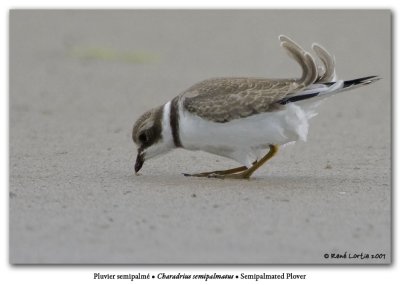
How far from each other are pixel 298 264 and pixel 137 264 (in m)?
1.05

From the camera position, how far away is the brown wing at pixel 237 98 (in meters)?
7.21

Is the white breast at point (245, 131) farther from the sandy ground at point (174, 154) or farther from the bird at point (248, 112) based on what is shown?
the sandy ground at point (174, 154)

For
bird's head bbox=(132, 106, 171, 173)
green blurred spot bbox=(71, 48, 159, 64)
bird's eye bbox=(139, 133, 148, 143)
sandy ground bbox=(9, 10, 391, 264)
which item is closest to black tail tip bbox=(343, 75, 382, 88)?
sandy ground bbox=(9, 10, 391, 264)

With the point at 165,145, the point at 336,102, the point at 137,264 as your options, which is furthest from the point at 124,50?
the point at 137,264

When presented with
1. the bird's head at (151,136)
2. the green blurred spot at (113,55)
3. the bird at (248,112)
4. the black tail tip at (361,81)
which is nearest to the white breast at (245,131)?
the bird at (248,112)

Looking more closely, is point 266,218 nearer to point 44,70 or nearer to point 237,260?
point 237,260

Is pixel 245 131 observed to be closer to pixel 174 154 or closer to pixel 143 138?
pixel 143 138

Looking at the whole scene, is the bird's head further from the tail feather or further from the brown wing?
the tail feather

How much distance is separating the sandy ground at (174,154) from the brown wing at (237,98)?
2.12ft

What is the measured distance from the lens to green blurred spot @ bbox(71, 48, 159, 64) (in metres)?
14.2

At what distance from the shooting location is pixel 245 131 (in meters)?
7.28

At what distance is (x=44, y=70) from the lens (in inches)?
537

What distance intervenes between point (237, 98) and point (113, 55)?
7268mm

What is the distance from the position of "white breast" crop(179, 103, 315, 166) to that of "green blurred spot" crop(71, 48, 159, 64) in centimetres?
684
